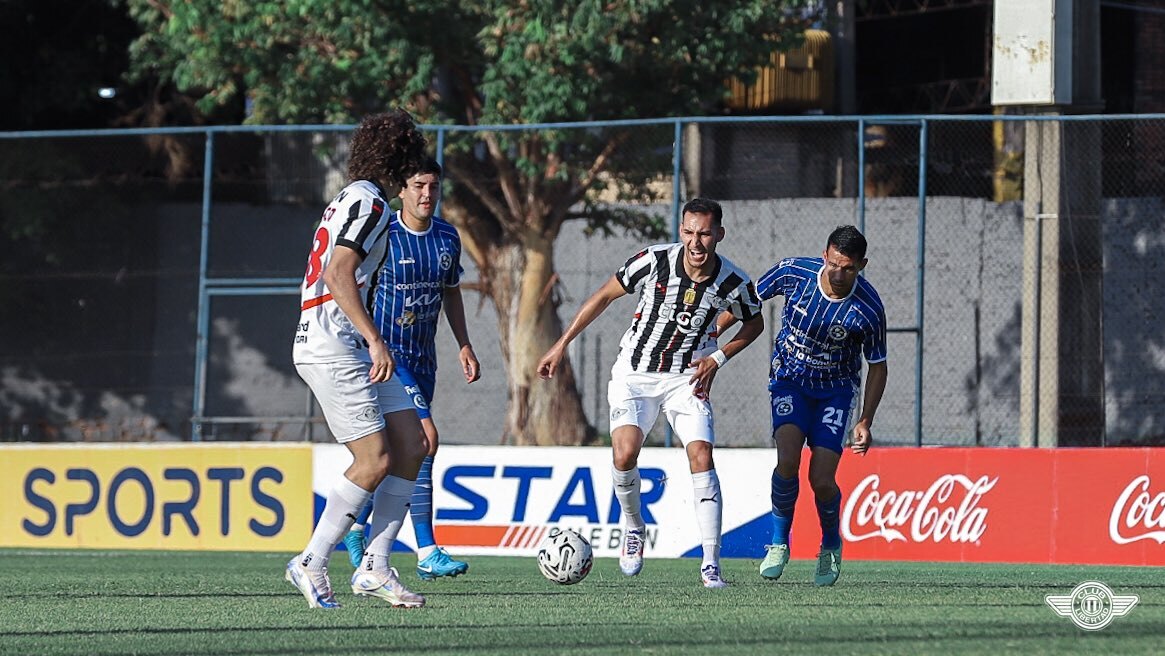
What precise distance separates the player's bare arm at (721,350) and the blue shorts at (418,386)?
4.73 feet

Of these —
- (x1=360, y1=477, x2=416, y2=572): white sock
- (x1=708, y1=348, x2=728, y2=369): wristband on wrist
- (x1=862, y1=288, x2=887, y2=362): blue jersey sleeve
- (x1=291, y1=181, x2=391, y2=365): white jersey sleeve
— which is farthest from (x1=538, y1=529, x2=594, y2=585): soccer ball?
(x1=291, y1=181, x2=391, y2=365): white jersey sleeve

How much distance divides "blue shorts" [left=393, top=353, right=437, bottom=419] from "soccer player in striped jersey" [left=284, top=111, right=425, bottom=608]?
1885 mm

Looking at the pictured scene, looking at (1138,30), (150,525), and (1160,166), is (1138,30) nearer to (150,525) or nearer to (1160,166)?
(1160,166)

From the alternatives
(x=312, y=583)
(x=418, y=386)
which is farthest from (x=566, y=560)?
(x=312, y=583)

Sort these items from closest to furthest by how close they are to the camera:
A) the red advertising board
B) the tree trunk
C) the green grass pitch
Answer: the green grass pitch → the red advertising board → the tree trunk

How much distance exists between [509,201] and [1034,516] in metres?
5.90

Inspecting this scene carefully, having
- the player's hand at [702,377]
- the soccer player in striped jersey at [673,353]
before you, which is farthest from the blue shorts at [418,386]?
the player's hand at [702,377]

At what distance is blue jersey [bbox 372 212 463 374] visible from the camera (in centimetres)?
930

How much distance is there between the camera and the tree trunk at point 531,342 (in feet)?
50.8

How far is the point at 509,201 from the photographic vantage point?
15875mm

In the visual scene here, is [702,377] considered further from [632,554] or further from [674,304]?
[632,554]

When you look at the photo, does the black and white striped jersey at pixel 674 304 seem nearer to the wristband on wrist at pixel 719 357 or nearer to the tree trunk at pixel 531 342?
the wristband on wrist at pixel 719 357

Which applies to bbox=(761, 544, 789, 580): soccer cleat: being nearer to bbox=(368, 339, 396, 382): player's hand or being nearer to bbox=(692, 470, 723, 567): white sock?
bbox=(692, 470, 723, 567): white sock

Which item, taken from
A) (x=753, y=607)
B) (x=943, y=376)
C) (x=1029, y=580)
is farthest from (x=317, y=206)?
(x=753, y=607)
